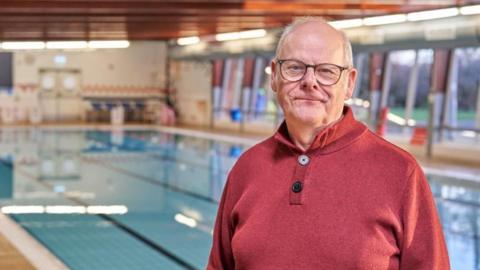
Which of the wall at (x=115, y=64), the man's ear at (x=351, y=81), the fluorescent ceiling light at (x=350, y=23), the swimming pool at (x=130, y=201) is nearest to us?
the man's ear at (x=351, y=81)

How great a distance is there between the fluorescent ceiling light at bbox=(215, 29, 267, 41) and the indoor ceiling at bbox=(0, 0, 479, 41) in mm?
168

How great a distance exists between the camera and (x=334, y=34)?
5.35 feet

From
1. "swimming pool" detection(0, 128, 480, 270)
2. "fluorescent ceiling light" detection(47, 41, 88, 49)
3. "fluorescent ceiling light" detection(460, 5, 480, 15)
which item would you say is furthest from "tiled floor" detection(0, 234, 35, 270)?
"fluorescent ceiling light" detection(47, 41, 88, 49)

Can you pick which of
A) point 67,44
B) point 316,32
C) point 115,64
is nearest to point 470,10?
point 316,32

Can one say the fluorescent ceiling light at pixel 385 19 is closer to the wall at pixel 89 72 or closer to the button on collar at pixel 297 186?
the button on collar at pixel 297 186

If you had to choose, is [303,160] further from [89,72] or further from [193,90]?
[89,72]

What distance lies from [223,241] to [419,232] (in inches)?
19.7

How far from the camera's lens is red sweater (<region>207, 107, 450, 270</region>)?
1546mm

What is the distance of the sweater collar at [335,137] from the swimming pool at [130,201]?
3.95 meters

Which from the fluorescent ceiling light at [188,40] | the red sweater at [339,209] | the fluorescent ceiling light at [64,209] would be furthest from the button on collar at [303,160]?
the fluorescent ceiling light at [188,40]

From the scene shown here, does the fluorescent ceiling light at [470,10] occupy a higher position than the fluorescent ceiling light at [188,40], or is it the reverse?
the fluorescent ceiling light at [470,10]

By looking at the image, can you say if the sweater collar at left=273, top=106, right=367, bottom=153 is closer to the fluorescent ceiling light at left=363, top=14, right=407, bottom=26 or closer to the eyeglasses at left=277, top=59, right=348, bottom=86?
the eyeglasses at left=277, top=59, right=348, bottom=86

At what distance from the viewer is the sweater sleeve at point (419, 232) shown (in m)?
1.54

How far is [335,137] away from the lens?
163 cm
